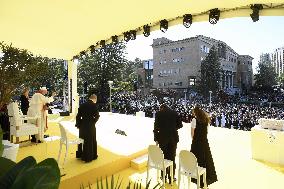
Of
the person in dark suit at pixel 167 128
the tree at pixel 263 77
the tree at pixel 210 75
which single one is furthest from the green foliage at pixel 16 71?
the tree at pixel 263 77

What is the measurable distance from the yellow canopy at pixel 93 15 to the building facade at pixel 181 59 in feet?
114

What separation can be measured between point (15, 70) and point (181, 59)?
4514 cm

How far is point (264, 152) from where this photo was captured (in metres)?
6.81

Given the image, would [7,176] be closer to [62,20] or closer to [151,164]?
[151,164]

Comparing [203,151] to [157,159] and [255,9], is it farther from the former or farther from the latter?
[255,9]

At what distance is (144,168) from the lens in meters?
6.36

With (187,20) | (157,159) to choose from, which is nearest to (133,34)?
(187,20)

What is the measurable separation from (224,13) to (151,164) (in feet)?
15.2

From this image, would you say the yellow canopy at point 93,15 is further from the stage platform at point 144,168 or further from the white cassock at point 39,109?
the stage platform at point 144,168

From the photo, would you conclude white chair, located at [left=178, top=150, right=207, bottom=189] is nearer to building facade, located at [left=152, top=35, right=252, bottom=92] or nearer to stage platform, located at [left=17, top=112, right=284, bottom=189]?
stage platform, located at [left=17, top=112, right=284, bottom=189]

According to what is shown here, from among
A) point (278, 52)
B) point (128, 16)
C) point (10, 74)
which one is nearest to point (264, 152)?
point (128, 16)

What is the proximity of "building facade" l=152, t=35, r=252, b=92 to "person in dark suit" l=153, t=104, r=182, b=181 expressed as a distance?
37991 mm

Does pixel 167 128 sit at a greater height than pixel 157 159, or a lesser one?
greater

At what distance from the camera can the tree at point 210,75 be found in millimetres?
40938
